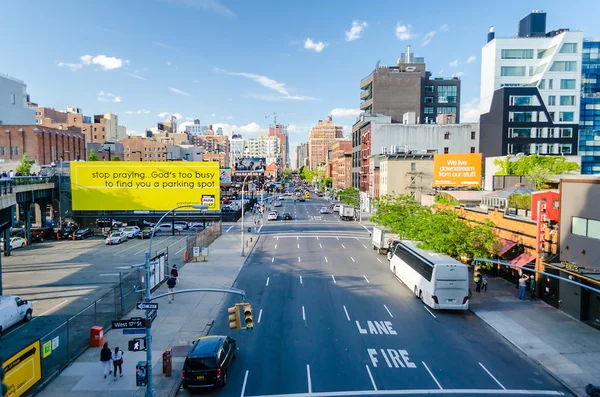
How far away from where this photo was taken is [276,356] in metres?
19.3

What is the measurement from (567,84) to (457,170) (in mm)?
42293

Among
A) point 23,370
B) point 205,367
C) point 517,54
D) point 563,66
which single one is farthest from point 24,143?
point 563,66

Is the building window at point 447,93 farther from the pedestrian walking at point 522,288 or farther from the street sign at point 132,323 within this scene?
the street sign at point 132,323

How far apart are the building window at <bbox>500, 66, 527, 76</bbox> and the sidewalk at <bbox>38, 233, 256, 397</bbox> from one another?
2931 inches

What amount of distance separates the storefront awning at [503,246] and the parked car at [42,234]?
178 feet

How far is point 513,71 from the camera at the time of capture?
85750 millimetres

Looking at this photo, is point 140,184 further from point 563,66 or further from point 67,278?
point 563,66

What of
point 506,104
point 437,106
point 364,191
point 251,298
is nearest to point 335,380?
point 251,298

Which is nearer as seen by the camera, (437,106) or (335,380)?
(335,380)

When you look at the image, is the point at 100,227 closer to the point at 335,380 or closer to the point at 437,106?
the point at 335,380

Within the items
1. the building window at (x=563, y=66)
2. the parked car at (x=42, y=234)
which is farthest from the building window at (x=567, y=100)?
the parked car at (x=42, y=234)

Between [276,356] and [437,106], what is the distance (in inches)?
4518

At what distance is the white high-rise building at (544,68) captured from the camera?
81375 millimetres

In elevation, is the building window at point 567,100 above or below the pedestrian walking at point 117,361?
above
